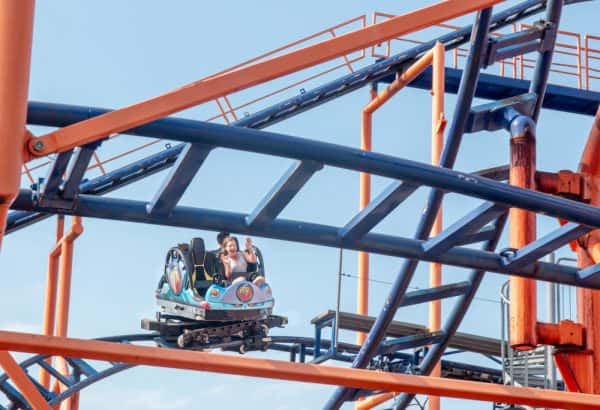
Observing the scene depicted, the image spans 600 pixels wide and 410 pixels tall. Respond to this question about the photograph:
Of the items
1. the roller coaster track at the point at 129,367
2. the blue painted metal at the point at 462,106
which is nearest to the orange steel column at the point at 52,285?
the roller coaster track at the point at 129,367

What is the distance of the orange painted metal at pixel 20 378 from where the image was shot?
5168 millimetres

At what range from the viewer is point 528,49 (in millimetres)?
7160

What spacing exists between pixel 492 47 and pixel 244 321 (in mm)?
4731

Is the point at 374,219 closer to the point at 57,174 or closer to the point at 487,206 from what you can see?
the point at 487,206

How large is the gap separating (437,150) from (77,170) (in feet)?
14.8

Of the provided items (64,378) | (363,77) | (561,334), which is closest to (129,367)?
(64,378)

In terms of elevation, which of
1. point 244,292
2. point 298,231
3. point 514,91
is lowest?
point 298,231

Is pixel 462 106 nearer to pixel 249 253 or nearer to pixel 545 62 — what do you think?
pixel 545 62

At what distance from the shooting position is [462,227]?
5.45 metres

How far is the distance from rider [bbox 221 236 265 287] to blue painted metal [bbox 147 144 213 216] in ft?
18.8

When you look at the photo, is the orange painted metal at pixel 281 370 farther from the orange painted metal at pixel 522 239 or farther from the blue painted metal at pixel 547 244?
the blue painted metal at pixel 547 244

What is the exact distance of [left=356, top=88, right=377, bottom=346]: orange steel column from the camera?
30.6 ft

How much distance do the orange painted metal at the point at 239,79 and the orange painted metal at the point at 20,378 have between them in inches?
53.2

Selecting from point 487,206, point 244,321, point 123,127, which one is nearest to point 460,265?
point 487,206
